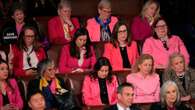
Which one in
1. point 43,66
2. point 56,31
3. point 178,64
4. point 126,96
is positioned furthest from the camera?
point 56,31

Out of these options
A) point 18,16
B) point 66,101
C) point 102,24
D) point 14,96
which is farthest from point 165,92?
point 18,16

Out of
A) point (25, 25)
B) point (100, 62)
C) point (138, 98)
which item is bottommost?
point (138, 98)

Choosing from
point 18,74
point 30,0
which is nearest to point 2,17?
point 30,0

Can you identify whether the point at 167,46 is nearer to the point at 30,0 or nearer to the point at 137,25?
the point at 137,25

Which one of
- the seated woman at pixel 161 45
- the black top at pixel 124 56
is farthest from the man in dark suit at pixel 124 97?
the seated woman at pixel 161 45

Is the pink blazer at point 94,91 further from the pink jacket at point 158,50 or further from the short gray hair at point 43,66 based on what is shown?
the pink jacket at point 158,50

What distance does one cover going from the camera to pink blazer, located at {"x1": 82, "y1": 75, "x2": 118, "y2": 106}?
4609 millimetres

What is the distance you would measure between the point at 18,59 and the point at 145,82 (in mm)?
1250

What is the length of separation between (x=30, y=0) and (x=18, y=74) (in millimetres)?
1179

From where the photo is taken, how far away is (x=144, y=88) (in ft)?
15.6

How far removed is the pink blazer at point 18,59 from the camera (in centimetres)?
508

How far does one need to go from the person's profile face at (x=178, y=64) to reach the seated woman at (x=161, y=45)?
39 centimetres

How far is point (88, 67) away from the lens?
518cm

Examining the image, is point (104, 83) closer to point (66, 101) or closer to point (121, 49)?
point (66, 101)
